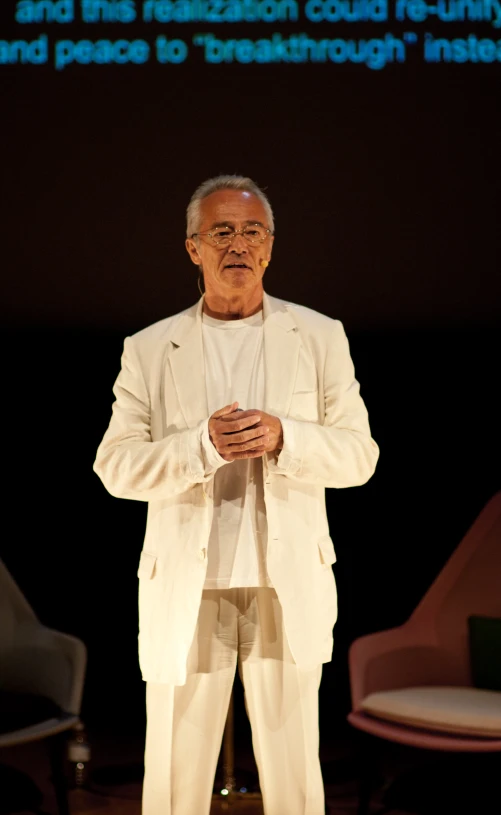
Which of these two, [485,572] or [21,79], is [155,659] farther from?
[21,79]

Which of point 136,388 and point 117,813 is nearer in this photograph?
point 136,388

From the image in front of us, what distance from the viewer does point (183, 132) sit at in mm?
3496

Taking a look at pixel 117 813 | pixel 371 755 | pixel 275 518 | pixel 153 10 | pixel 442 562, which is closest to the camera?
pixel 275 518

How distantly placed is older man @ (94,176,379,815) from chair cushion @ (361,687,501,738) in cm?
57

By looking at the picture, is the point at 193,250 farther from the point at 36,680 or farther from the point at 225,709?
the point at 36,680

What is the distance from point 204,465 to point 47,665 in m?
1.32

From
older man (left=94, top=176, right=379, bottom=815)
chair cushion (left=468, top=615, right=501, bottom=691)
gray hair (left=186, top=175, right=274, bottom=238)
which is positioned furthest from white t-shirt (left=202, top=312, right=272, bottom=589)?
chair cushion (left=468, top=615, right=501, bottom=691)

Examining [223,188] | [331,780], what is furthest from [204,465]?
[331,780]

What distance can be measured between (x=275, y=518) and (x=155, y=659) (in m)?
0.42

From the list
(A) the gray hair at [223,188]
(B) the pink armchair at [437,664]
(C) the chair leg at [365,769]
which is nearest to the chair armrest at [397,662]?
(B) the pink armchair at [437,664]

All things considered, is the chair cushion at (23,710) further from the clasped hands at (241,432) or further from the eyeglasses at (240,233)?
the eyeglasses at (240,233)

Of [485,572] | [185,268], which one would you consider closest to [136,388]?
[185,268]

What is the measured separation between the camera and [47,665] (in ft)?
10.7

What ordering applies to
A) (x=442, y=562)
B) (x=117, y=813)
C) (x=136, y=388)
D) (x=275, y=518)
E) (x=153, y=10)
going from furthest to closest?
(x=442, y=562) < (x=153, y=10) < (x=117, y=813) < (x=136, y=388) < (x=275, y=518)
